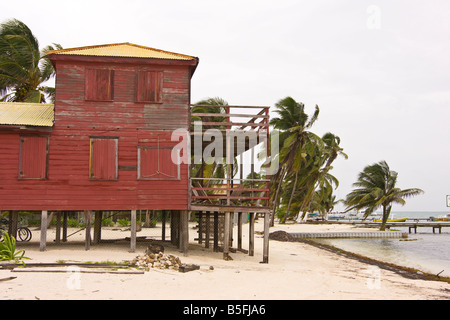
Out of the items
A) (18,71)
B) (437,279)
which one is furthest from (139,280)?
(18,71)

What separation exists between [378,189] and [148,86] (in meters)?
35.4

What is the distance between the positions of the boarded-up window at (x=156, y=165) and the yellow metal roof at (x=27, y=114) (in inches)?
151

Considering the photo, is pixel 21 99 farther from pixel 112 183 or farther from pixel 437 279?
pixel 437 279

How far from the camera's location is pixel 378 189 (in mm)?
47188

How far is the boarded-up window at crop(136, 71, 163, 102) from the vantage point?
18297 millimetres

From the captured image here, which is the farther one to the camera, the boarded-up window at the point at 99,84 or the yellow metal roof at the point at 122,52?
the yellow metal roof at the point at 122,52

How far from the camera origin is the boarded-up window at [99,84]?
18.0 m

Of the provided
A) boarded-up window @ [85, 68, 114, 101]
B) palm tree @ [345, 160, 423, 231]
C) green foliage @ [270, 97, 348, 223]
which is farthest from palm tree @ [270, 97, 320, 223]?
boarded-up window @ [85, 68, 114, 101]

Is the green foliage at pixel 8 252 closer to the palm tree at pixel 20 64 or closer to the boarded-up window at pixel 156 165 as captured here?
the boarded-up window at pixel 156 165

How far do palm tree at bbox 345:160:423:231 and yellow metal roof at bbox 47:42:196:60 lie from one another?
33.9 meters

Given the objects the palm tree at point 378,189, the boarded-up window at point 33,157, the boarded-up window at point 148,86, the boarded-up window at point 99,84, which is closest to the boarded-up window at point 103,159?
the boarded-up window at point 99,84
